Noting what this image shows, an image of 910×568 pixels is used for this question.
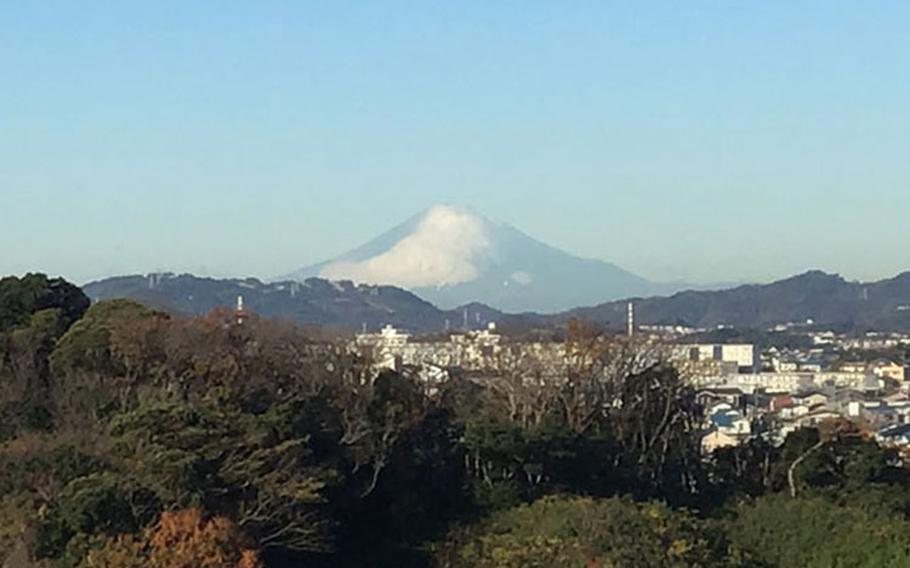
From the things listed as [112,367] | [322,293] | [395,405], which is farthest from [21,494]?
[322,293]

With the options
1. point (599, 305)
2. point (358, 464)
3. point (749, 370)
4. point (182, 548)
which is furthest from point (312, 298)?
point (182, 548)

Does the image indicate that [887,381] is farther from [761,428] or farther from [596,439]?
[596,439]

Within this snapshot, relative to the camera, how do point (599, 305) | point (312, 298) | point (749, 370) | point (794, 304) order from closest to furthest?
1. point (749, 370)
2. point (312, 298)
3. point (599, 305)
4. point (794, 304)

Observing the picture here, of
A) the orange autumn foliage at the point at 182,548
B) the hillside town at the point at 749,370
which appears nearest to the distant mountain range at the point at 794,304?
the hillside town at the point at 749,370

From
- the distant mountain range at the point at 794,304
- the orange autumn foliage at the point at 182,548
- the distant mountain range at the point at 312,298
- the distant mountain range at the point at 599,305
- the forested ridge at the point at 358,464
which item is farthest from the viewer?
the distant mountain range at the point at 794,304

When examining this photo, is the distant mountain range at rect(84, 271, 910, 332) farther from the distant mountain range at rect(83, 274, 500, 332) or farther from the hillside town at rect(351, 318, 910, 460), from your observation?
the hillside town at rect(351, 318, 910, 460)

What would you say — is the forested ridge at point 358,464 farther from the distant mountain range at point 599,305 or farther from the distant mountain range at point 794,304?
the distant mountain range at point 794,304

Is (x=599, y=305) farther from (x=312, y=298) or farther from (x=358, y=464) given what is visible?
(x=358, y=464)
